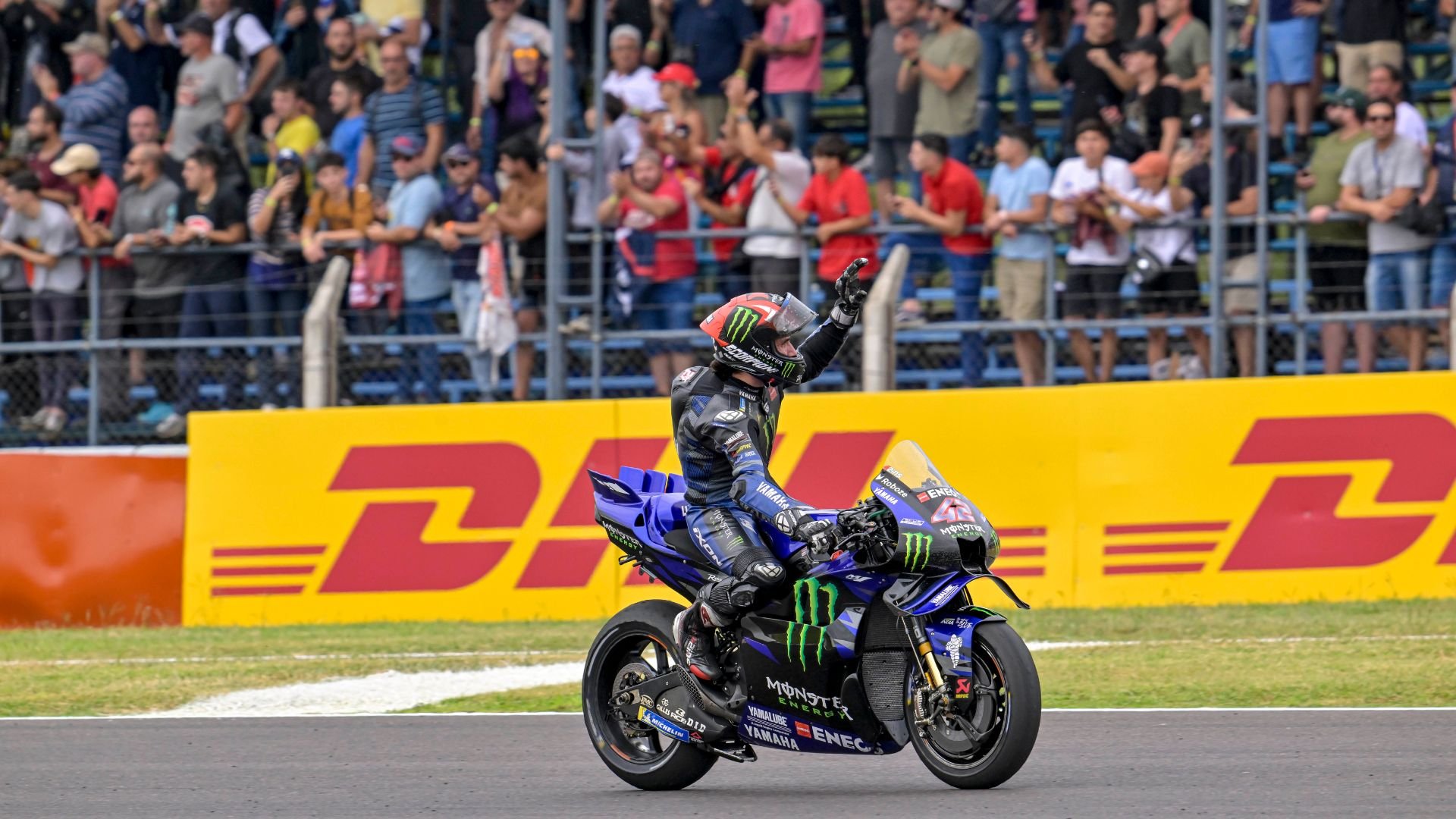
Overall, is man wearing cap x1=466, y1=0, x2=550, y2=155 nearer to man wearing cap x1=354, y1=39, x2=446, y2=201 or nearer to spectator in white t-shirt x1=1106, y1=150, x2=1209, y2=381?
man wearing cap x1=354, y1=39, x2=446, y2=201

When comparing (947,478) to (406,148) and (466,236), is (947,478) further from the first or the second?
(406,148)

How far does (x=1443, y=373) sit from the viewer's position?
38.5 feet

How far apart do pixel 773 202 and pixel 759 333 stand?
283 inches

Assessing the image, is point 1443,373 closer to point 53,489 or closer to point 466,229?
point 466,229

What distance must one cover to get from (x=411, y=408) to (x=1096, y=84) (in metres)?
5.05

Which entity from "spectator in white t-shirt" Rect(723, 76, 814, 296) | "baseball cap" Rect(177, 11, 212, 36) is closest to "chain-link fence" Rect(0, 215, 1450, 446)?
"spectator in white t-shirt" Rect(723, 76, 814, 296)

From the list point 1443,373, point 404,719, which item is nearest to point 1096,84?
point 1443,373

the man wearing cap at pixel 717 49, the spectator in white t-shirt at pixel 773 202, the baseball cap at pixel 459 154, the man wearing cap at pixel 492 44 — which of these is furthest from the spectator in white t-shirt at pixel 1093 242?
the baseball cap at pixel 459 154

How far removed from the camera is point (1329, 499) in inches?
466

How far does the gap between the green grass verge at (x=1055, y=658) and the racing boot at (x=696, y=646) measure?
2659 millimetres

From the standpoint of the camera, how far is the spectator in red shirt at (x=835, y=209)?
44.8ft

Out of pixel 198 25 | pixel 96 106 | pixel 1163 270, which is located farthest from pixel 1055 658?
pixel 96 106

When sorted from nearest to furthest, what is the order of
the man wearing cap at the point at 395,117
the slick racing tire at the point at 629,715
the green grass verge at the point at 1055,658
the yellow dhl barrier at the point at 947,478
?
the slick racing tire at the point at 629,715 → the green grass verge at the point at 1055,658 → the yellow dhl barrier at the point at 947,478 → the man wearing cap at the point at 395,117

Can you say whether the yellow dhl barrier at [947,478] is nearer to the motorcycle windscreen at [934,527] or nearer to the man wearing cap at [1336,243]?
the man wearing cap at [1336,243]
